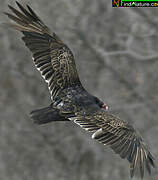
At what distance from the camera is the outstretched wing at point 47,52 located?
701 cm

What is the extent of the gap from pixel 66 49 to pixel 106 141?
60.5 inches

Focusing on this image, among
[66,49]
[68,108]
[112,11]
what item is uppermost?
[112,11]

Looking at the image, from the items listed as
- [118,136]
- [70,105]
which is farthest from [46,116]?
[118,136]

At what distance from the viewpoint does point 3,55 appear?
14391 mm

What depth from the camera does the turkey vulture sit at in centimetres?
615

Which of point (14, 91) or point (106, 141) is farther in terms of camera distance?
point (14, 91)

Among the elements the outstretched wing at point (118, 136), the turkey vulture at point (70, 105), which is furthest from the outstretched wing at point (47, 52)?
the outstretched wing at point (118, 136)

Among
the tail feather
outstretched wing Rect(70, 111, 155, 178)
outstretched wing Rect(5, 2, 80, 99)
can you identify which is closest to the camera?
outstretched wing Rect(70, 111, 155, 178)

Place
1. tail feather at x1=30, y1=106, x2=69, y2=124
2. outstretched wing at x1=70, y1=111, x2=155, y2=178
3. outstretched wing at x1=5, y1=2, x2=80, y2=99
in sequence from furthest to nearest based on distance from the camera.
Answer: outstretched wing at x1=5, y1=2, x2=80, y2=99, tail feather at x1=30, y1=106, x2=69, y2=124, outstretched wing at x1=70, y1=111, x2=155, y2=178

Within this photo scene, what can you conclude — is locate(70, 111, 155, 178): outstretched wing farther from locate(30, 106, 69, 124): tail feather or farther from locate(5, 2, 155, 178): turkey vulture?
locate(30, 106, 69, 124): tail feather

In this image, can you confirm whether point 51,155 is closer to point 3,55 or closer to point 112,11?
point 3,55

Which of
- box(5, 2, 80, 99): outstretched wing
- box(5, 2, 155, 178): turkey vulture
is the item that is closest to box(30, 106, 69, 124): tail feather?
box(5, 2, 155, 178): turkey vulture

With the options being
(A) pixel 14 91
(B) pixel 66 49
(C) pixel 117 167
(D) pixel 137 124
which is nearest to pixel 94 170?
(C) pixel 117 167

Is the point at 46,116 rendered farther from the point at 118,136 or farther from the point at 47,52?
the point at 47,52
